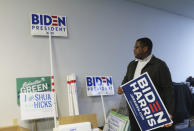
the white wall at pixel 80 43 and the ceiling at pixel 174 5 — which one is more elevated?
the ceiling at pixel 174 5

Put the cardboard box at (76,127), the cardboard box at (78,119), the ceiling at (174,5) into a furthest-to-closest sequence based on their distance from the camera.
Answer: the ceiling at (174,5)
the cardboard box at (78,119)
the cardboard box at (76,127)

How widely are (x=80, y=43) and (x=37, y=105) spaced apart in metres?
1.04

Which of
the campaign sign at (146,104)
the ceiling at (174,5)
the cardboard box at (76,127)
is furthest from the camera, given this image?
the ceiling at (174,5)

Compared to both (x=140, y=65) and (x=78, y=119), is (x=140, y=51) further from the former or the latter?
(x=78, y=119)

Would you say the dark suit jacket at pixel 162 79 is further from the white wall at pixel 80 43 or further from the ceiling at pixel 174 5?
the ceiling at pixel 174 5

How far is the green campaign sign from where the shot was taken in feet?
6.54

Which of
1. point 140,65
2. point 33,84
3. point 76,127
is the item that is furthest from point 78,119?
point 140,65

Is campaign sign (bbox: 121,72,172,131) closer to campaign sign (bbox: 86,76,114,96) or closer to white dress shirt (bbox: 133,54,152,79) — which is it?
white dress shirt (bbox: 133,54,152,79)

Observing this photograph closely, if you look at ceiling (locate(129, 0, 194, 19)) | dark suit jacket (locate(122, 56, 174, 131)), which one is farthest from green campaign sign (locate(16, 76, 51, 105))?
ceiling (locate(129, 0, 194, 19))

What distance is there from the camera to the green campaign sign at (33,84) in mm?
1992

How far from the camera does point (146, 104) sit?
1624mm

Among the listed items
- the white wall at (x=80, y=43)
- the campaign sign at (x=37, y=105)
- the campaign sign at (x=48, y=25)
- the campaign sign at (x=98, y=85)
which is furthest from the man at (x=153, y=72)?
the campaign sign at (x=48, y=25)

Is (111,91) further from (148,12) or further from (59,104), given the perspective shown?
(148,12)

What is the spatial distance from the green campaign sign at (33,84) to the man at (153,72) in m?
0.95
